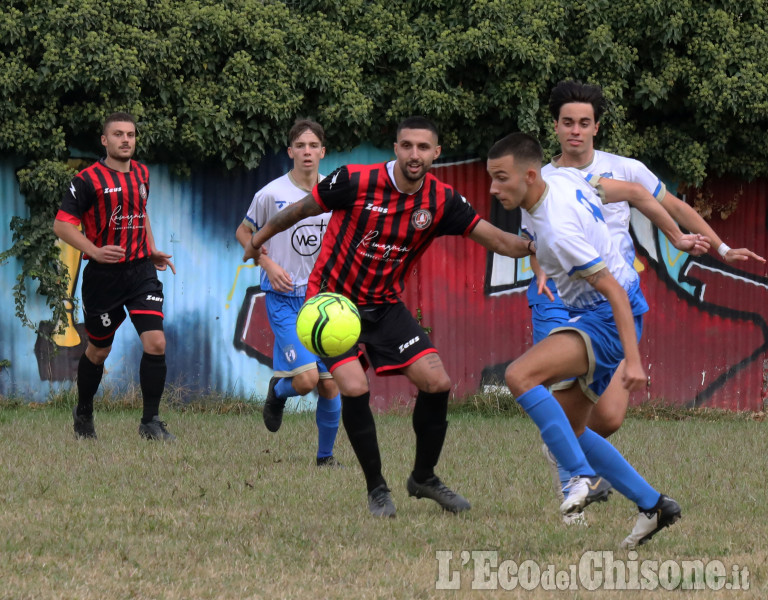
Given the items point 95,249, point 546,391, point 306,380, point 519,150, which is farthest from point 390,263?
point 95,249

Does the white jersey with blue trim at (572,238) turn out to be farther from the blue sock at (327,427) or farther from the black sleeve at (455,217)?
the blue sock at (327,427)

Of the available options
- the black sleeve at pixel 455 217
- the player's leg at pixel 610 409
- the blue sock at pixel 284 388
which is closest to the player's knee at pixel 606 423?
the player's leg at pixel 610 409

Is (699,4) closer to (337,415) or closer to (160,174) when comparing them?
(160,174)

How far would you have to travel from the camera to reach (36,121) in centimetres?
1046

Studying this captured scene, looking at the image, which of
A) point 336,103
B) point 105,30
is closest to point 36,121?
point 105,30

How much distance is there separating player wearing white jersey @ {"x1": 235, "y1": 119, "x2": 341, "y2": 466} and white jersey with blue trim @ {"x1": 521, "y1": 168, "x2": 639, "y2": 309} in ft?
8.62

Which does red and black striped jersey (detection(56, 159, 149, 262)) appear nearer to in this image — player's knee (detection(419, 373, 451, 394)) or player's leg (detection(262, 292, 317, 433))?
player's leg (detection(262, 292, 317, 433))

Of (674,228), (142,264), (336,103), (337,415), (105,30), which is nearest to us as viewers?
(674,228)

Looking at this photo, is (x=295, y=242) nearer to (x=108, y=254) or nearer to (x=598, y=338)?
(x=108, y=254)

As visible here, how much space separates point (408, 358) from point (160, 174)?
6093 mm

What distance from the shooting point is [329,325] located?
17.5 ft

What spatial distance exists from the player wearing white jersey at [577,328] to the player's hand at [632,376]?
27 mm

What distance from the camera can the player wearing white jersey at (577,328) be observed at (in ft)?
15.5

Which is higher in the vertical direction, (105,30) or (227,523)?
(105,30)
